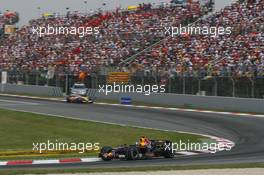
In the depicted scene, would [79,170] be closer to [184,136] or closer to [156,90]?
[184,136]

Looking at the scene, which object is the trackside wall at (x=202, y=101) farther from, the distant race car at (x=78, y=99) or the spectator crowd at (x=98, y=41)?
the spectator crowd at (x=98, y=41)

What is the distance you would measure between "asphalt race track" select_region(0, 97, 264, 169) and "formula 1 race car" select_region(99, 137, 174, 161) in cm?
30

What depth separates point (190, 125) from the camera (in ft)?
83.6

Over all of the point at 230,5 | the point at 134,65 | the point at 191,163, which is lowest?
the point at 191,163

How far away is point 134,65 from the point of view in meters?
40.1

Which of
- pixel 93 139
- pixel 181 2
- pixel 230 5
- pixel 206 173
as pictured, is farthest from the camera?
pixel 181 2

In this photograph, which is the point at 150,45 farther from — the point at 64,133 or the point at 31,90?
the point at 64,133

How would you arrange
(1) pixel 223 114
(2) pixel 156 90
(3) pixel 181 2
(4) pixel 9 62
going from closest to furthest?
(1) pixel 223 114 < (2) pixel 156 90 < (3) pixel 181 2 < (4) pixel 9 62

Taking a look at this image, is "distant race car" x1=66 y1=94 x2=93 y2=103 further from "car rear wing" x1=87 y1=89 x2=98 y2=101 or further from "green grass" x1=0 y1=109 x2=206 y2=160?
"green grass" x1=0 y1=109 x2=206 y2=160

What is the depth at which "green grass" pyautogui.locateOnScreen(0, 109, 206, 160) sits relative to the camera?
20.2m

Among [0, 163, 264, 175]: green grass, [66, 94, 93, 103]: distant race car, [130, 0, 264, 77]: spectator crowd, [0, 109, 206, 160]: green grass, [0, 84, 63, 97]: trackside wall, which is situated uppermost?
[130, 0, 264, 77]: spectator crowd

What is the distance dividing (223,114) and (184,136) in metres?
8.58

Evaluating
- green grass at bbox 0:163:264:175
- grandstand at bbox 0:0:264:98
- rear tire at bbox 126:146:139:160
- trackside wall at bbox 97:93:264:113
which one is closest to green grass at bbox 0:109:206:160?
rear tire at bbox 126:146:139:160

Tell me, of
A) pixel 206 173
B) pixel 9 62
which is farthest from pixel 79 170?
pixel 9 62
